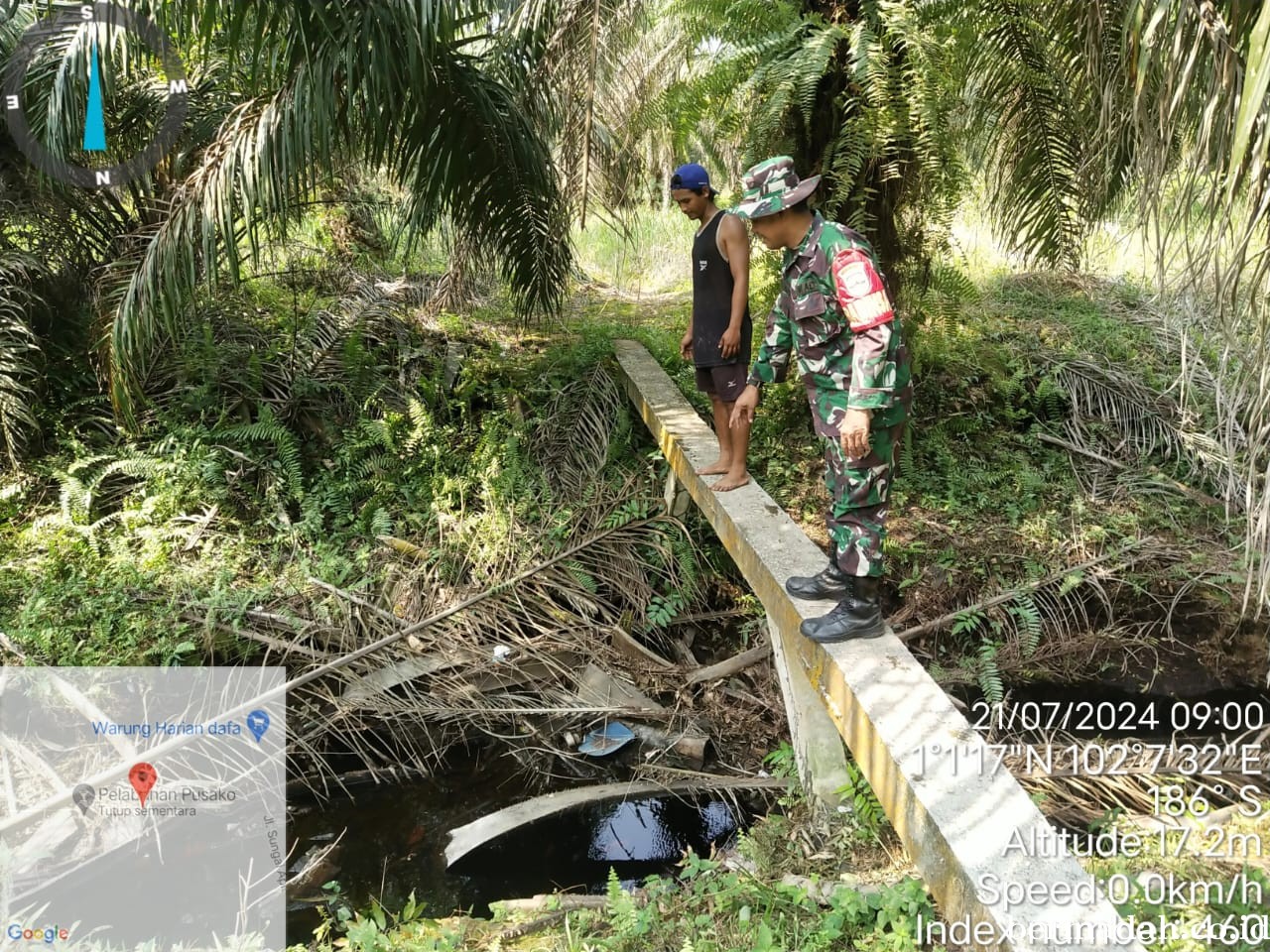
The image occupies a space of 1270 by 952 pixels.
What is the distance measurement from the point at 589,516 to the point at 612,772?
1.67m

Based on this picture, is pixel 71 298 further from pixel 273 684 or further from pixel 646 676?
pixel 646 676

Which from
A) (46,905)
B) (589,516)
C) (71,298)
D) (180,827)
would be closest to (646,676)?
(589,516)

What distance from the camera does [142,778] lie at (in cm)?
393

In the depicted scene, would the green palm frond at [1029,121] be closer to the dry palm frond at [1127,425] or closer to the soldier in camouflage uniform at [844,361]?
the dry palm frond at [1127,425]

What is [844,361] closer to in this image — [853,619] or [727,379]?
[853,619]

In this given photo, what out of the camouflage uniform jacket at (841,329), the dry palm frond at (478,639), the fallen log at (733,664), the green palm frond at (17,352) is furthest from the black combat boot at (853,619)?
the green palm frond at (17,352)

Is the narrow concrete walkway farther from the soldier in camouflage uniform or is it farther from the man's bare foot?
the man's bare foot

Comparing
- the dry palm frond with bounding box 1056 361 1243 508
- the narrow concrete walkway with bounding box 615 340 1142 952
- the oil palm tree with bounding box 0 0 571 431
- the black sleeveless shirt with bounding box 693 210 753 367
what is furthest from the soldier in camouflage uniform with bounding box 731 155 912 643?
the dry palm frond with bounding box 1056 361 1243 508

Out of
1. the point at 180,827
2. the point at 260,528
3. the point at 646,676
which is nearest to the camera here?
the point at 180,827


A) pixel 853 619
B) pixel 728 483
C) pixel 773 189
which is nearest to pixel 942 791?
pixel 853 619

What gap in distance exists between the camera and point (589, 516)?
565 cm

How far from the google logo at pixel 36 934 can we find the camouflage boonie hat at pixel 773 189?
3.58m
